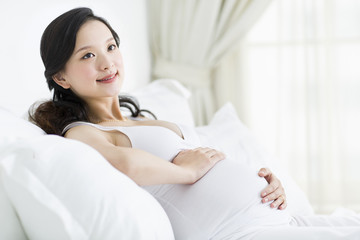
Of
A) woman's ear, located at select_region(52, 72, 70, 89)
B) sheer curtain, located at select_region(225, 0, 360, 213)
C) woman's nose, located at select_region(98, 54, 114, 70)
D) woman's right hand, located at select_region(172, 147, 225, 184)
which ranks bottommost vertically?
sheer curtain, located at select_region(225, 0, 360, 213)

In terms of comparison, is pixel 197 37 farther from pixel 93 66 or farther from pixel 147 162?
pixel 147 162

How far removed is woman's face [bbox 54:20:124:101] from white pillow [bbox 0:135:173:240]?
0.46 meters

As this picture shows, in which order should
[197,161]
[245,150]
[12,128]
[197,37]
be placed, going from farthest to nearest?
[197,37] < [245,150] < [197,161] < [12,128]

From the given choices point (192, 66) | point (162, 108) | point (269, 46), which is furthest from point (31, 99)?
point (269, 46)

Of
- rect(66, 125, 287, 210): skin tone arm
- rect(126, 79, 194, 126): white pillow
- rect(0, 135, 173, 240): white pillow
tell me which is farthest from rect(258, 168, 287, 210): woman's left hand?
rect(126, 79, 194, 126): white pillow

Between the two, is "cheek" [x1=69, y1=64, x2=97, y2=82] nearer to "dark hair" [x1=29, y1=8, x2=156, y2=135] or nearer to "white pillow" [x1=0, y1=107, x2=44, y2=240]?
"dark hair" [x1=29, y1=8, x2=156, y2=135]

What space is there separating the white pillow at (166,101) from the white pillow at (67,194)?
40.4 inches

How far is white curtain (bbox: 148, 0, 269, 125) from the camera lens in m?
2.87

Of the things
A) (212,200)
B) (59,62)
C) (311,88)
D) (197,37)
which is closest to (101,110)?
(59,62)

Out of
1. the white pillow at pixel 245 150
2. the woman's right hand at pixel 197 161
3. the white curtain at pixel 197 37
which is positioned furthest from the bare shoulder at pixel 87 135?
the white curtain at pixel 197 37

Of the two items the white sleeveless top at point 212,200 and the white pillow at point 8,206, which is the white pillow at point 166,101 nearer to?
the white sleeveless top at point 212,200

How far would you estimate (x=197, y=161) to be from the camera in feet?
4.12

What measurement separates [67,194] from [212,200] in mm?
447

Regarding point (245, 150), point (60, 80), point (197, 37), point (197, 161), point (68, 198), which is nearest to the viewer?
point (68, 198)
